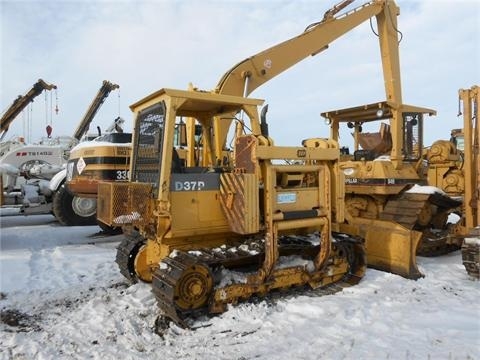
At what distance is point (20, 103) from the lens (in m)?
13.0

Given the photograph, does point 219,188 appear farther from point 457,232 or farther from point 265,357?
point 457,232

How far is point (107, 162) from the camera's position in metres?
8.62

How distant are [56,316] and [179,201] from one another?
6.12ft

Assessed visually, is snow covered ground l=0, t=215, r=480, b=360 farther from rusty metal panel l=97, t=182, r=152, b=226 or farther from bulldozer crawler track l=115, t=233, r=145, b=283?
rusty metal panel l=97, t=182, r=152, b=226

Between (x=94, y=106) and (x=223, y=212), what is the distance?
13.8 meters

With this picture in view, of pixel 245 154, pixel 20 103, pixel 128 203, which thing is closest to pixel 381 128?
pixel 245 154

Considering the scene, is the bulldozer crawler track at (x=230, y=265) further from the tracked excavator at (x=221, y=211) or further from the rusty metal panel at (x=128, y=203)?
the rusty metal panel at (x=128, y=203)

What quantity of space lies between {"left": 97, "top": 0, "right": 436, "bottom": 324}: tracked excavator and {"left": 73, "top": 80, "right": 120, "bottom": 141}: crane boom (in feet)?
40.0

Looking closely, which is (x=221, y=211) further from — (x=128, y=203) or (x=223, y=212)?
(x=128, y=203)

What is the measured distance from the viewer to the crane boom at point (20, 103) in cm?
1298

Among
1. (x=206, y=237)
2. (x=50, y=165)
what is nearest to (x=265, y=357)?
(x=206, y=237)

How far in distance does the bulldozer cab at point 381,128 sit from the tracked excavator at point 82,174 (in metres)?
4.56

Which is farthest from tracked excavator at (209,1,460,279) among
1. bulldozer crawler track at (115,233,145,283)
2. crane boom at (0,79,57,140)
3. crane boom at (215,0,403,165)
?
crane boom at (0,79,57,140)

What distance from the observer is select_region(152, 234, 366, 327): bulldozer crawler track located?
4.16m
